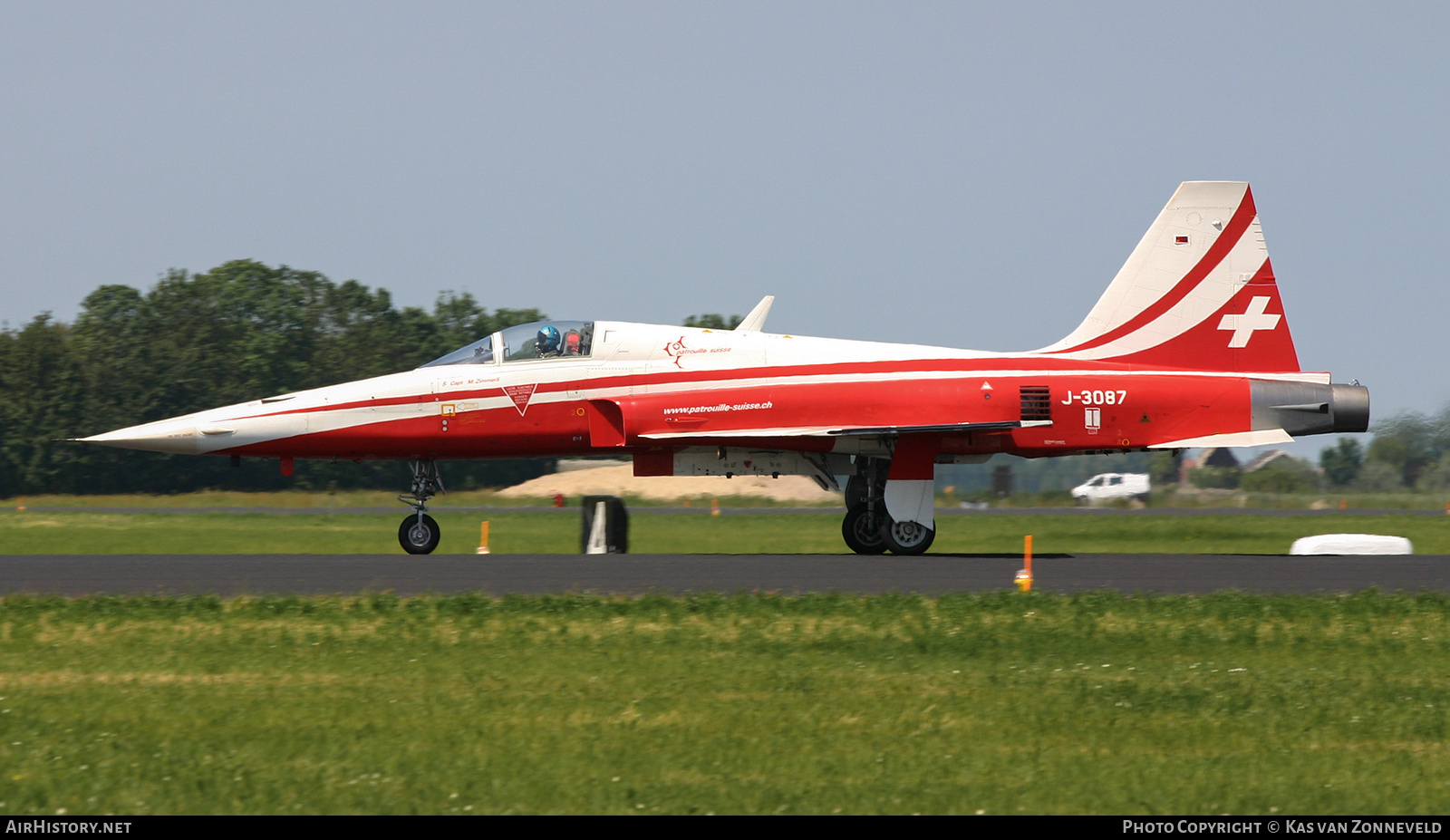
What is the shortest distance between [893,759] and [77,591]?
9.65 meters

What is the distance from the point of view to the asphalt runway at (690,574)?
13828 mm

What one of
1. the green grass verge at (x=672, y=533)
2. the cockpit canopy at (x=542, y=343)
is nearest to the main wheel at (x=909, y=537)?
the green grass verge at (x=672, y=533)

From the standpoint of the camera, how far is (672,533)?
95.2 ft

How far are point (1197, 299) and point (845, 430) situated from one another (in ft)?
18.4

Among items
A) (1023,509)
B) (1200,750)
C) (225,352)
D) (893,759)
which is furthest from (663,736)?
(225,352)

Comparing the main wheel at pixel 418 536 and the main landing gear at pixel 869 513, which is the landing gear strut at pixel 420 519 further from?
the main landing gear at pixel 869 513

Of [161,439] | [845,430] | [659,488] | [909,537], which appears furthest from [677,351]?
[659,488]

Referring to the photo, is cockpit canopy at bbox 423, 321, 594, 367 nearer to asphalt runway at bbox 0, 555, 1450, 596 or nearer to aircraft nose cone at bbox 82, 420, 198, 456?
asphalt runway at bbox 0, 555, 1450, 596

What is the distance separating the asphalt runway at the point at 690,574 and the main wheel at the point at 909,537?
101 cm

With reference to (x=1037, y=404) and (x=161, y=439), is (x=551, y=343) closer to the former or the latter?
(x=161, y=439)

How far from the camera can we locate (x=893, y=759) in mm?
6855

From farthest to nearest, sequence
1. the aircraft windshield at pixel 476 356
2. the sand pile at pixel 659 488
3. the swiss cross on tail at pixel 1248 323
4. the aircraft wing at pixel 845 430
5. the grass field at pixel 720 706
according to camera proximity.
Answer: the sand pile at pixel 659 488 → the swiss cross on tail at pixel 1248 323 → the aircraft windshield at pixel 476 356 → the aircraft wing at pixel 845 430 → the grass field at pixel 720 706

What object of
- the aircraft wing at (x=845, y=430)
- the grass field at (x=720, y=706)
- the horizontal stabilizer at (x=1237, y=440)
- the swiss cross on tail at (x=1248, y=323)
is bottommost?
the grass field at (x=720, y=706)

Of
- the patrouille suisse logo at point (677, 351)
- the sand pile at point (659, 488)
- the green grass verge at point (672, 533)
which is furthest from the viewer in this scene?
the sand pile at point (659, 488)
